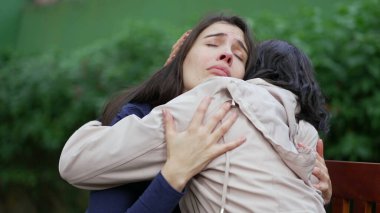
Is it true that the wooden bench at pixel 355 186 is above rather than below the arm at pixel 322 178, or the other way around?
below

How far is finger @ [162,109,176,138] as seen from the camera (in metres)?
1.60

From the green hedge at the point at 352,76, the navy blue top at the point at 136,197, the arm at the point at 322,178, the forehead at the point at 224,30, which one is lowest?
the green hedge at the point at 352,76

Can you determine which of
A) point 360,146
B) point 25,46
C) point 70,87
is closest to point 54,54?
point 70,87

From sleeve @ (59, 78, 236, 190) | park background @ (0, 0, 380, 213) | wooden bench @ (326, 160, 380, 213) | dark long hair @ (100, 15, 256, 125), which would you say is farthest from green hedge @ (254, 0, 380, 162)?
sleeve @ (59, 78, 236, 190)

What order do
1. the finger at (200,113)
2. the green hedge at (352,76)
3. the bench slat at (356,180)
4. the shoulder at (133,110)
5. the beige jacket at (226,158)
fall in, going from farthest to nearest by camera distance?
the green hedge at (352,76) → the bench slat at (356,180) → the shoulder at (133,110) → the finger at (200,113) → the beige jacket at (226,158)

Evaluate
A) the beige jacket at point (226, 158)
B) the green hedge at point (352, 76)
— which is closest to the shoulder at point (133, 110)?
the beige jacket at point (226, 158)

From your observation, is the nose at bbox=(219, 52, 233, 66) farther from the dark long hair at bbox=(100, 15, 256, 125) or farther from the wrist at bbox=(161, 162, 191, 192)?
the wrist at bbox=(161, 162, 191, 192)

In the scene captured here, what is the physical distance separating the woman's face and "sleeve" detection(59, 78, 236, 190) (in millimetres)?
198

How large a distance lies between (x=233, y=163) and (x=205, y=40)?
0.51 metres

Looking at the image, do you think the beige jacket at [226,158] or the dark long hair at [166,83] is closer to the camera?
the beige jacket at [226,158]

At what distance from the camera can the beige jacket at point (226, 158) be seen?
4.99ft

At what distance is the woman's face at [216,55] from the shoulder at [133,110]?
0.14 meters

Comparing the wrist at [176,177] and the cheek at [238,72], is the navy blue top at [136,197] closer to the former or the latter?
the wrist at [176,177]

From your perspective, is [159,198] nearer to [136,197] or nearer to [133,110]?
[136,197]
